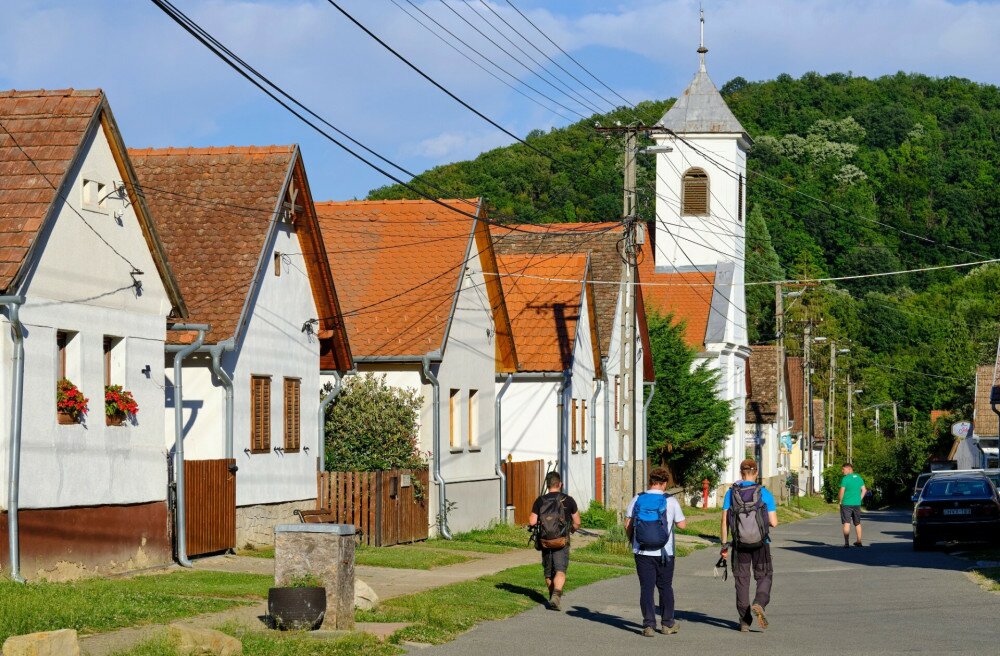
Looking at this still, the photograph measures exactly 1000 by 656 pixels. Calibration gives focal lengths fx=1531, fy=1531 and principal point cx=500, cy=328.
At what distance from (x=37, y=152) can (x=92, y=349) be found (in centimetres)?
241

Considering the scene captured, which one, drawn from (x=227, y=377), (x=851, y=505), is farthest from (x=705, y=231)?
(x=227, y=377)

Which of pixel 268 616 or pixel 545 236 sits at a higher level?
pixel 545 236

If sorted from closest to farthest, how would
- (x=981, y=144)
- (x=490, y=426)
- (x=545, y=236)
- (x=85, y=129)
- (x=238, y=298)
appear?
(x=85, y=129), (x=238, y=298), (x=490, y=426), (x=545, y=236), (x=981, y=144)

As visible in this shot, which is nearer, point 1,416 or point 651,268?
point 1,416

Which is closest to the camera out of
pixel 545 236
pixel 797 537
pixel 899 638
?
pixel 899 638

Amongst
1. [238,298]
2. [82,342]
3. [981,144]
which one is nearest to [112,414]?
[82,342]

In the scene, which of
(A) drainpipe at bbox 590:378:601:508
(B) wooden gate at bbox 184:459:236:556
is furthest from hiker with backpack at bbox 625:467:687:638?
(A) drainpipe at bbox 590:378:601:508

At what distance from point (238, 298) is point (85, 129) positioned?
16.3ft

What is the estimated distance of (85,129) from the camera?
17.5 meters

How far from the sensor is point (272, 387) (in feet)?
77.7

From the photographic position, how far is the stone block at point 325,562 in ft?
44.5

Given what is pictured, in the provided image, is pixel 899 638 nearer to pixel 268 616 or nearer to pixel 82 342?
pixel 268 616

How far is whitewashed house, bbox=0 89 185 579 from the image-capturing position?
53.9 feet

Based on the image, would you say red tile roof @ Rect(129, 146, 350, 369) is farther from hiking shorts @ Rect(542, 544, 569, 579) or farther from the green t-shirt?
the green t-shirt
